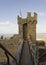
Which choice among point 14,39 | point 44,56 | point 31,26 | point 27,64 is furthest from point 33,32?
point 44,56

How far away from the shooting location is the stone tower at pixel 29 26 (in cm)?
2644

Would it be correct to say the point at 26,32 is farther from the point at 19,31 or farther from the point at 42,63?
the point at 42,63

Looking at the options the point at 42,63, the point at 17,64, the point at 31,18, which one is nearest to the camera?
the point at 42,63

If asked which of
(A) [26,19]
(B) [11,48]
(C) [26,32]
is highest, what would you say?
(A) [26,19]

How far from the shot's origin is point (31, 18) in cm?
2644

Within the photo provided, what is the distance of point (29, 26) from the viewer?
26750mm

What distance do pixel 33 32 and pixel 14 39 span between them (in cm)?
282

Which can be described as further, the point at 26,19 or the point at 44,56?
the point at 26,19

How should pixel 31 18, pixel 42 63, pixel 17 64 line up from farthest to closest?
pixel 31 18 < pixel 17 64 < pixel 42 63

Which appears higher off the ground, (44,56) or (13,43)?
(44,56)

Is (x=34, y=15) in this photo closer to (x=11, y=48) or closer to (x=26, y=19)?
(x=26, y=19)

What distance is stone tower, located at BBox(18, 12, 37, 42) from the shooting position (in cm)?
2644

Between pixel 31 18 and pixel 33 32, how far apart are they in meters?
1.97

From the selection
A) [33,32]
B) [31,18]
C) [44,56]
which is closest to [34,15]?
[31,18]
